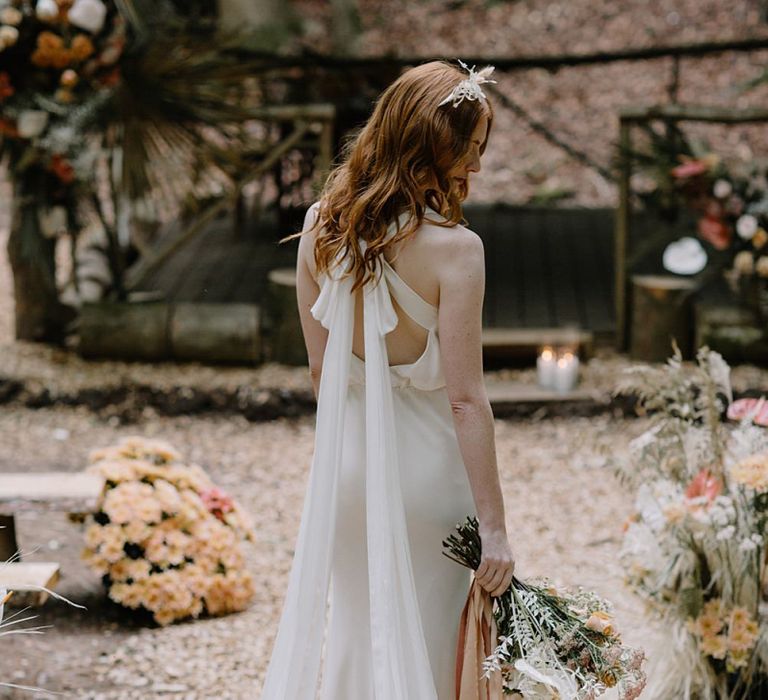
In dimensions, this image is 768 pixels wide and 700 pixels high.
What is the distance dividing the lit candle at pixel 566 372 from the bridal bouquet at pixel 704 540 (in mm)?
2943

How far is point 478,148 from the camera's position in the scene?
222cm

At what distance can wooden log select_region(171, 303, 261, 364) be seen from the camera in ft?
22.7

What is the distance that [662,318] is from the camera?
22.4ft

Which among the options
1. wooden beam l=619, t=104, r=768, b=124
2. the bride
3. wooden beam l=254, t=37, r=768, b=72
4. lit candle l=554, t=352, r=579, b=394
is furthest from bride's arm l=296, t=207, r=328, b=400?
wooden beam l=254, t=37, r=768, b=72

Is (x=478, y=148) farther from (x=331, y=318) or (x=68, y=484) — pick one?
(x=68, y=484)

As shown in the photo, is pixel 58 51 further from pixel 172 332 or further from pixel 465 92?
pixel 465 92

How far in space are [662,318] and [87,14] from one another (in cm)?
360

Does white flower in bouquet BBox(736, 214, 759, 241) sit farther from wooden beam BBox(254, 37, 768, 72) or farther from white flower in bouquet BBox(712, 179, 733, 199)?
wooden beam BBox(254, 37, 768, 72)

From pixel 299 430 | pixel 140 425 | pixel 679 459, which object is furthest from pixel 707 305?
pixel 679 459

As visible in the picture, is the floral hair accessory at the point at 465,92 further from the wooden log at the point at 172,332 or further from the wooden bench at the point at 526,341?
the wooden log at the point at 172,332

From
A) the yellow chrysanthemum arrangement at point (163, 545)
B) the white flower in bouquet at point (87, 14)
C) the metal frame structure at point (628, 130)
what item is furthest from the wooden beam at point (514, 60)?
the yellow chrysanthemum arrangement at point (163, 545)

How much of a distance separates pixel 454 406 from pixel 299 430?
3.91 metres

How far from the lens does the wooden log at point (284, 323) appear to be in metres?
6.86

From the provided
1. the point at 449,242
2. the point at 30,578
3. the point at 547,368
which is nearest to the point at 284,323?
the point at 547,368
